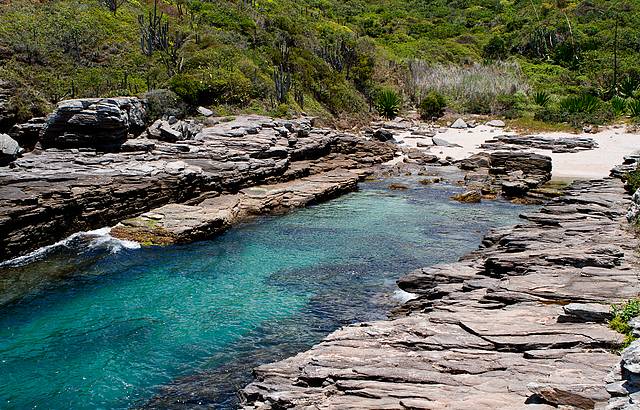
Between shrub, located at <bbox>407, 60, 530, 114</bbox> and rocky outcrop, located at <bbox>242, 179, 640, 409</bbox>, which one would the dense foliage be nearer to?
shrub, located at <bbox>407, 60, 530, 114</bbox>

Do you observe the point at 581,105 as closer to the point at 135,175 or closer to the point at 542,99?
the point at 542,99

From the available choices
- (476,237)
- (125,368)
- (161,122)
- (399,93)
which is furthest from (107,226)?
(399,93)

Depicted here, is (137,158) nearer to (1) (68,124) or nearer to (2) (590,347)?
(1) (68,124)

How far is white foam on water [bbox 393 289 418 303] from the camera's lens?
15.1 metres

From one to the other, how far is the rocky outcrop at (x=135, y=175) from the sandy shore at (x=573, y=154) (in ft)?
40.6

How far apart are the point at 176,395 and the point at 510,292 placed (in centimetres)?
757

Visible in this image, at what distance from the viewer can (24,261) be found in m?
18.8

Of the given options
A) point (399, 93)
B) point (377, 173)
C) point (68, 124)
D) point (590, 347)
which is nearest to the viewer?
point (590, 347)

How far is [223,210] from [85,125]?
7.36 m

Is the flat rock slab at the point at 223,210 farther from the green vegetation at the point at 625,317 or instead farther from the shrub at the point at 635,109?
the shrub at the point at 635,109

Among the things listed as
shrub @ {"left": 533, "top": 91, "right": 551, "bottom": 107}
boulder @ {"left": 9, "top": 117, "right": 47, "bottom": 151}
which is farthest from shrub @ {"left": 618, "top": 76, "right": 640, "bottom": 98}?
boulder @ {"left": 9, "top": 117, "right": 47, "bottom": 151}

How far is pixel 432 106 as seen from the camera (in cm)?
5172

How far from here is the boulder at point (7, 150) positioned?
68.5 feet

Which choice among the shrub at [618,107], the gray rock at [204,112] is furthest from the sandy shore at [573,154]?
the gray rock at [204,112]
